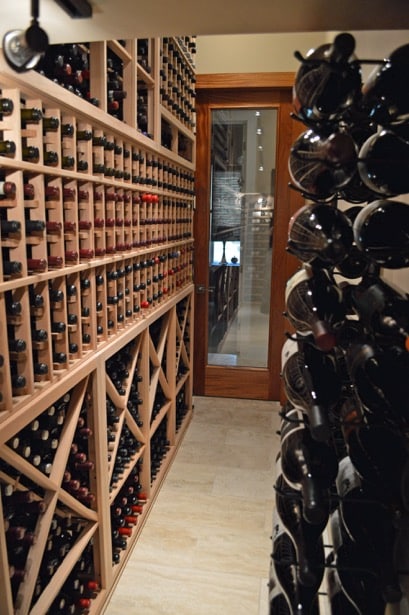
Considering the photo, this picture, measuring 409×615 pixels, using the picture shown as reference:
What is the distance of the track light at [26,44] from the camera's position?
852 mm

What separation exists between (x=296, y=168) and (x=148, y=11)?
0.42 m

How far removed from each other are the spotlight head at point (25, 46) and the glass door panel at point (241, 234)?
3.31 metres

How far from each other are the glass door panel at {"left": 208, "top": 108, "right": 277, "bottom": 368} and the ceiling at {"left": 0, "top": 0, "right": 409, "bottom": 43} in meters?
3.11

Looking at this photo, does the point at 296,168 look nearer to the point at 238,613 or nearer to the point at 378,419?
the point at 378,419

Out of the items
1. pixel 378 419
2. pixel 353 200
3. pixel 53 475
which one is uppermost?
pixel 353 200

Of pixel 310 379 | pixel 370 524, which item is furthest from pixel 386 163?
pixel 370 524

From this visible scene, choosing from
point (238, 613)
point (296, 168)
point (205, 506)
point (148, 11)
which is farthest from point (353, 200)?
point (205, 506)

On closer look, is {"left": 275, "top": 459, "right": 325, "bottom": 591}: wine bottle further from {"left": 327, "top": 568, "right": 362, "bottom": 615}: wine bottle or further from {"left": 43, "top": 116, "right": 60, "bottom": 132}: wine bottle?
{"left": 43, "top": 116, "right": 60, "bottom": 132}: wine bottle

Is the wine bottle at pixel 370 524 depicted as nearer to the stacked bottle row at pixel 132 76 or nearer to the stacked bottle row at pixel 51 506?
the stacked bottle row at pixel 51 506

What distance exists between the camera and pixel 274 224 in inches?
161

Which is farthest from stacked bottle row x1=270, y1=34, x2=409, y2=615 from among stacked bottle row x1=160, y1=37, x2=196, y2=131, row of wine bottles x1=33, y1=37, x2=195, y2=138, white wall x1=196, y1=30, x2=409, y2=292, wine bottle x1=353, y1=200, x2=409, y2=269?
white wall x1=196, y1=30, x2=409, y2=292

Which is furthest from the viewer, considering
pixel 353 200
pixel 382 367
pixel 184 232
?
pixel 184 232

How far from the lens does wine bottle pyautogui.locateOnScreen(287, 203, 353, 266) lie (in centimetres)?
99

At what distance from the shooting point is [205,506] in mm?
2785
